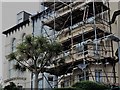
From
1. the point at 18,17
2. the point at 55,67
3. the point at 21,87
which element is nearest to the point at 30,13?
the point at 18,17

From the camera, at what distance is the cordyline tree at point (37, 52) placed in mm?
24250

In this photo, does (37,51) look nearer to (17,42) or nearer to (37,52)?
(37,52)

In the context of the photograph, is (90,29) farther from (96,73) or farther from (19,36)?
(19,36)

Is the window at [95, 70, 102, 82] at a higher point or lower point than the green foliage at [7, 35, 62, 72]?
lower

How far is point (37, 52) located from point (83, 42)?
430 cm

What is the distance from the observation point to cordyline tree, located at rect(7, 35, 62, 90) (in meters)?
24.2

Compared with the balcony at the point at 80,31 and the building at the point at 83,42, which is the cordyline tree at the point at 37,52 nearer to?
the building at the point at 83,42

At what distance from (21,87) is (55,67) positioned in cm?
766

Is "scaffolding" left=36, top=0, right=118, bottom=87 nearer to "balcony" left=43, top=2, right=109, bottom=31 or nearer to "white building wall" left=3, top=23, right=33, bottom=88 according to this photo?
"balcony" left=43, top=2, right=109, bottom=31

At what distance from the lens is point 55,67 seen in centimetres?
2761

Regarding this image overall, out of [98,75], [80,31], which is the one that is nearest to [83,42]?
[80,31]

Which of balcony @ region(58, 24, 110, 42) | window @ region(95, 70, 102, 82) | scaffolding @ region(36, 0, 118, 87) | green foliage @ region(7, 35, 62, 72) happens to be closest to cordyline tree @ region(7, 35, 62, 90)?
green foliage @ region(7, 35, 62, 72)

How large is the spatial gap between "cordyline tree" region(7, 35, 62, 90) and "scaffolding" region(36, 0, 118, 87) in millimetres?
1595

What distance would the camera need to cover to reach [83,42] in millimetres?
26562
